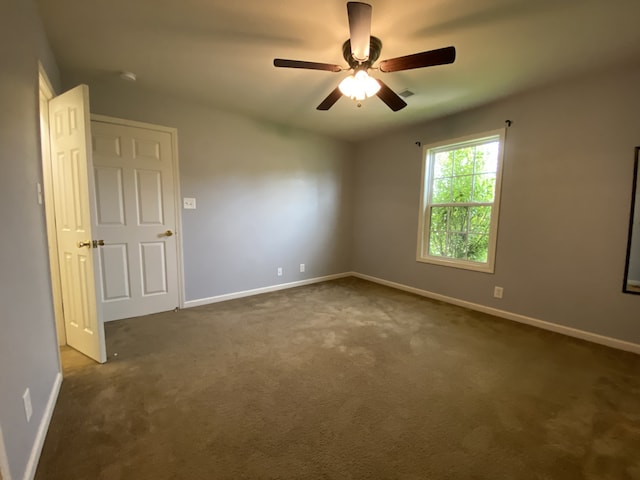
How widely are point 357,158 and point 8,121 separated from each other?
4.28 metres

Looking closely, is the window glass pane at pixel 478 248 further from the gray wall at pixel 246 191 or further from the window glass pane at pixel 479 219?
the gray wall at pixel 246 191

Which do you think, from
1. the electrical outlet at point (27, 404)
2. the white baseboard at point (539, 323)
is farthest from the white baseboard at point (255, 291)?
the electrical outlet at point (27, 404)

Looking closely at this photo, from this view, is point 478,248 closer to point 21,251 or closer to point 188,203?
point 188,203

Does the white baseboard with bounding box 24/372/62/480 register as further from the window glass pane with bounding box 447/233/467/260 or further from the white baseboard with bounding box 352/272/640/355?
the window glass pane with bounding box 447/233/467/260

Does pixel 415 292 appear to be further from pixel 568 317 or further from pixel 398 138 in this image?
pixel 398 138

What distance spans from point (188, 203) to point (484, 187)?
3571 mm

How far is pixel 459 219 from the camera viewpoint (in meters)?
3.63

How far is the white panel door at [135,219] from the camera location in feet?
9.30

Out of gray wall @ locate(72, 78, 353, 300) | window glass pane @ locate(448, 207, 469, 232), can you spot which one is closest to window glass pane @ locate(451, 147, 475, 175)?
window glass pane @ locate(448, 207, 469, 232)

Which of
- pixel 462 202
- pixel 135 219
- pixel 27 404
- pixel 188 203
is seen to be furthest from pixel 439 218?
pixel 27 404

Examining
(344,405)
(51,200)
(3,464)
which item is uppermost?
(51,200)

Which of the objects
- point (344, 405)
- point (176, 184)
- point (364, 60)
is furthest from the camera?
point (176, 184)

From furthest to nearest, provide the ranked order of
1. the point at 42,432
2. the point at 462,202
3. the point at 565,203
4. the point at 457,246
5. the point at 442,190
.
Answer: the point at 442,190, the point at 457,246, the point at 462,202, the point at 565,203, the point at 42,432

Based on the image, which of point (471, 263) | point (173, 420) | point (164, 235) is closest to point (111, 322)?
point (164, 235)
